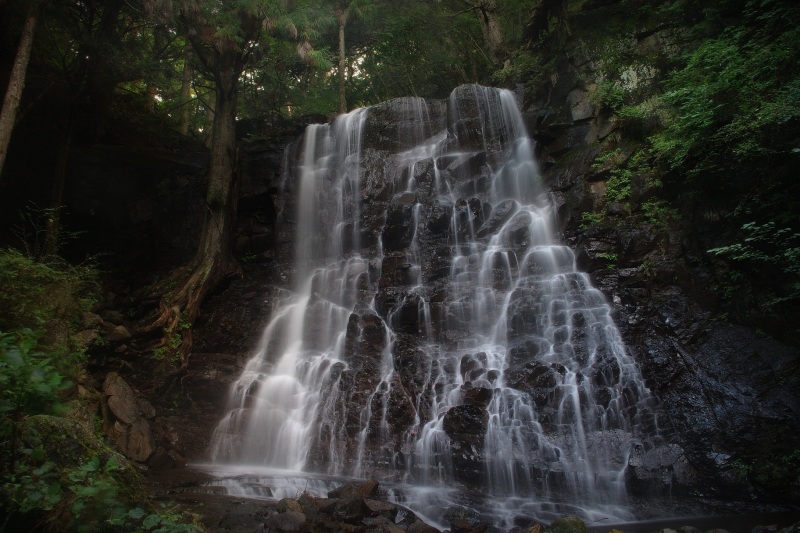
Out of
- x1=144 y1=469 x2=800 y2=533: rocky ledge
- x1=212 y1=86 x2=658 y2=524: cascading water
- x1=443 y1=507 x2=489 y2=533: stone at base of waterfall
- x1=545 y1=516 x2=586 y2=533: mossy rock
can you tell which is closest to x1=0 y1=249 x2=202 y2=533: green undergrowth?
x1=144 y1=469 x2=800 y2=533: rocky ledge

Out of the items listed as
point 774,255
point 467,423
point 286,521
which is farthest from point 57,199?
point 774,255

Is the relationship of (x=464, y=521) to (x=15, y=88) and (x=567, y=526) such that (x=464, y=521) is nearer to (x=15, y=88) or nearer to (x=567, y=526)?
(x=567, y=526)

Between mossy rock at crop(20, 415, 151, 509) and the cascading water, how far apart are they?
456cm

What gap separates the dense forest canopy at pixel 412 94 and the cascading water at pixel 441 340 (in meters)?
2.22

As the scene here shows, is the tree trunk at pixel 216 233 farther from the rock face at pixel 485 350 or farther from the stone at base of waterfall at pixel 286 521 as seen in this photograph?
the stone at base of waterfall at pixel 286 521

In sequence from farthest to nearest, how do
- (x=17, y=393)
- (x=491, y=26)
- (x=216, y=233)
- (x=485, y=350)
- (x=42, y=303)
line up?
1. (x=491, y=26)
2. (x=216, y=233)
3. (x=485, y=350)
4. (x=42, y=303)
5. (x=17, y=393)

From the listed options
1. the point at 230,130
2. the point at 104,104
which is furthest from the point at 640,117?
the point at 104,104

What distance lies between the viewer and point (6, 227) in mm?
12461

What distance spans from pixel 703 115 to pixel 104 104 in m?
16.3

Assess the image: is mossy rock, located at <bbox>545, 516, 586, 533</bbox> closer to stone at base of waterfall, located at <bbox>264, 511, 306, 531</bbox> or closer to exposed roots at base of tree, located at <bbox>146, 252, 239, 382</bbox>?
stone at base of waterfall, located at <bbox>264, 511, 306, 531</bbox>

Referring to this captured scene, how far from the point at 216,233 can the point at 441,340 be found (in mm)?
7249

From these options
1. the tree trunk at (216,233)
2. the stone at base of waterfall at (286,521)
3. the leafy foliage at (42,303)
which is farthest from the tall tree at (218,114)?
the stone at base of waterfall at (286,521)

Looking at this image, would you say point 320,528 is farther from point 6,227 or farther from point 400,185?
point 6,227

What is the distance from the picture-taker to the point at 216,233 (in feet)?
43.3
